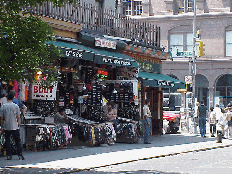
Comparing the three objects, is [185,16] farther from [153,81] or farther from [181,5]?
[153,81]

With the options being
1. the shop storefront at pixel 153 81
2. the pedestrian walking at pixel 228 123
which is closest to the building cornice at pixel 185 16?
the shop storefront at pixel 153 81

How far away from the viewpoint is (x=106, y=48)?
75.1 ft

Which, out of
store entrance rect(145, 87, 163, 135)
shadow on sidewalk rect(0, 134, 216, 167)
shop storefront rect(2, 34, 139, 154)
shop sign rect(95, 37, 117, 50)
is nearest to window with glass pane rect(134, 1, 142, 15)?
store entrance rect(145, 87, 163, 135)

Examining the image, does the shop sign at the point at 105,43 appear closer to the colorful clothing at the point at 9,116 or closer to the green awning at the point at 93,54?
the green awning at the point at 93,54

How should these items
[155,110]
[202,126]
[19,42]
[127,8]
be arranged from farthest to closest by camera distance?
[127,8] → [155,110] → [202,126] → [19,42]

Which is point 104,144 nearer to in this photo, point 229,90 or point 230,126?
point 230,126

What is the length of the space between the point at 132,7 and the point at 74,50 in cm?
3772

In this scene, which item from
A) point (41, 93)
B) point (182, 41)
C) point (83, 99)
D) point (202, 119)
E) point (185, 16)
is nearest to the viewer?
point (41, 93)

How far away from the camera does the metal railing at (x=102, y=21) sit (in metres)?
20.4

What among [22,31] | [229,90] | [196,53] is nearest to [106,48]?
[22,31]

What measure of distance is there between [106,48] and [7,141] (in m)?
8.25

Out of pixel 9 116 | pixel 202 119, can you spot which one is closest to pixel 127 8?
pixel 202 119

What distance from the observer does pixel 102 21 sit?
933 inches

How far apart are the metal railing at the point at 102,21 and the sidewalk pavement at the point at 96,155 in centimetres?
459
